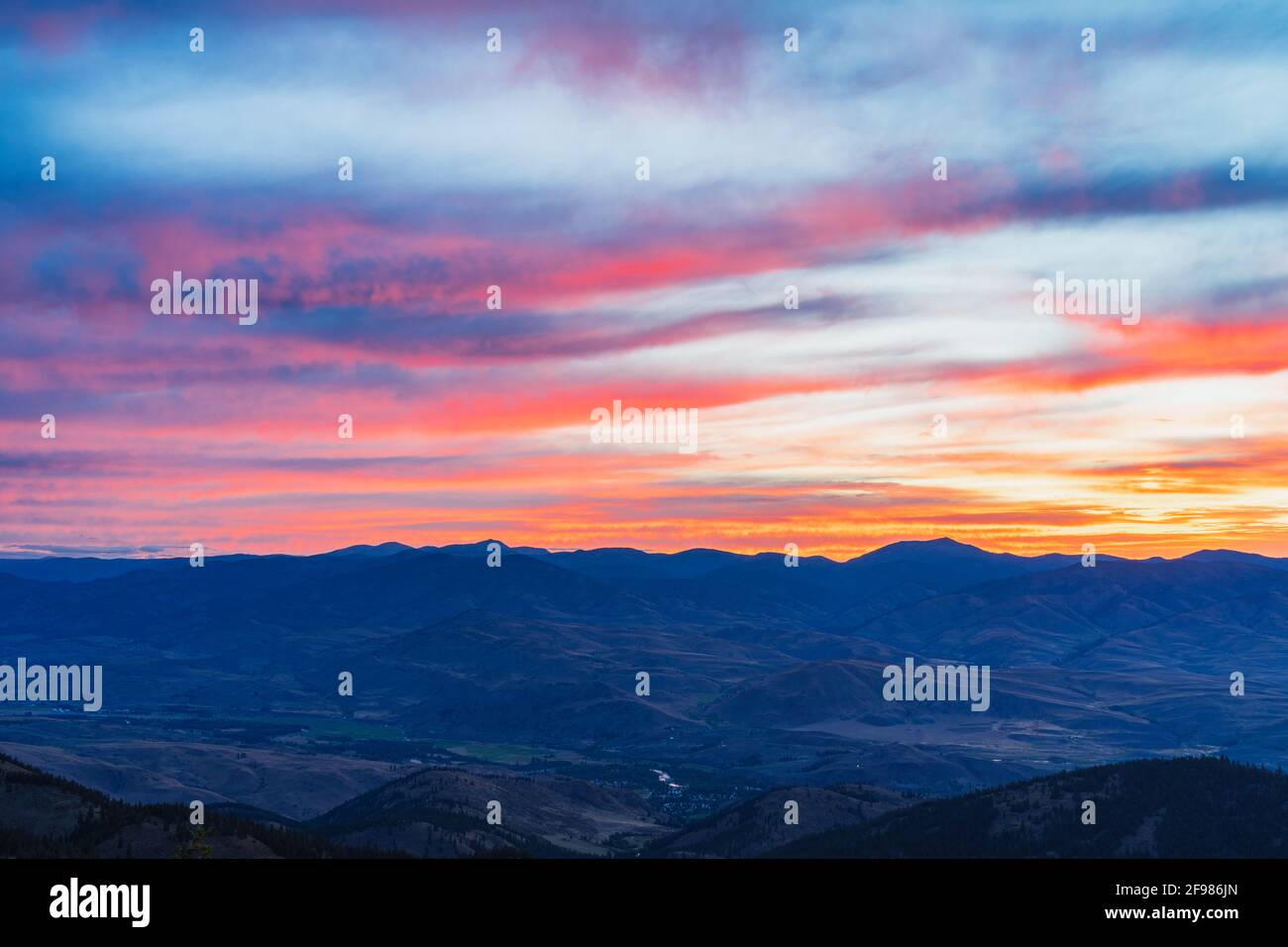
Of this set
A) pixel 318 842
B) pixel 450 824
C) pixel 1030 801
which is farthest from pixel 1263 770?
pixel 318 842

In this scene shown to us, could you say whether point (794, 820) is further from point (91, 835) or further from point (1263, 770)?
point (91, 835)

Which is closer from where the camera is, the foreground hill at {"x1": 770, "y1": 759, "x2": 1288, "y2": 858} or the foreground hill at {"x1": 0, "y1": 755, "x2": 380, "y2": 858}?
the foreground hill at {"x1": 0, "y1": 755, "x2": 380, "y2": 858}

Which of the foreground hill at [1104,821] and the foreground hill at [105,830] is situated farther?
the foreground hill at [1104,821]

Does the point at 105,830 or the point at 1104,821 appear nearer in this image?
the point at 105,830

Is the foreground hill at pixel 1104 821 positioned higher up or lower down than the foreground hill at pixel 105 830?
lower down

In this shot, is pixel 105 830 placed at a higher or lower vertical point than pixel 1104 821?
higher

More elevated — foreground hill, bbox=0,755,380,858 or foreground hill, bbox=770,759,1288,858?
foreground hill, bbox=0,755,380,858

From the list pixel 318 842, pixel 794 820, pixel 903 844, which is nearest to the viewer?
pixel 318 842
